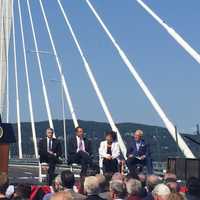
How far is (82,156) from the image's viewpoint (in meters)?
14.9

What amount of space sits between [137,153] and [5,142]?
271cm

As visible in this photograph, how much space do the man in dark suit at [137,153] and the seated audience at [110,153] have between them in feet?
0.91

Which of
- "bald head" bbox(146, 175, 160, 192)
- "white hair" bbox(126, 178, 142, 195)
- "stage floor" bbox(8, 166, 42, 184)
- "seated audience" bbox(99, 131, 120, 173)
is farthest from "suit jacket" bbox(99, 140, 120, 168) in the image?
"white hair" bbox(126, 178, 142, 195)

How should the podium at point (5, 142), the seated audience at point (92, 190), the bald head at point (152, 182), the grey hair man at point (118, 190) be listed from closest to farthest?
the seated audience at point (92, 190) → the grey hair man at point (118, 190) → the bald head at point (152, 182) → the podium at point (5, 142)

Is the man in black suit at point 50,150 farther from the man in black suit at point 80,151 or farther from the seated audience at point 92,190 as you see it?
the seated audience at point 92,190

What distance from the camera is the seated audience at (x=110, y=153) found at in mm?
14656

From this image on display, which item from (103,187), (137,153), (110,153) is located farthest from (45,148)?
(103,187)

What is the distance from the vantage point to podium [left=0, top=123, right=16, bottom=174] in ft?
45.8

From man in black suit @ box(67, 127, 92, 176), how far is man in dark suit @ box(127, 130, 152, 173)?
85cm

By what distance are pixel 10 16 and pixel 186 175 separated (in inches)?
352

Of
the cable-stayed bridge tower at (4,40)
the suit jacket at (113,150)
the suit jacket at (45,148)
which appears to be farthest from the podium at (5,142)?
the cable-stayed bridge tower at (4,40)

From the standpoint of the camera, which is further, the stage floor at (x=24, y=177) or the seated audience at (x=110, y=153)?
the stage floor at (x=24, y=177)

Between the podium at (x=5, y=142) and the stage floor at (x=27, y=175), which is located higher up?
the podium at (x=5, y=142)

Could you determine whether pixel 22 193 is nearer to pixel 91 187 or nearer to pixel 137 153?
pixel 91 187
